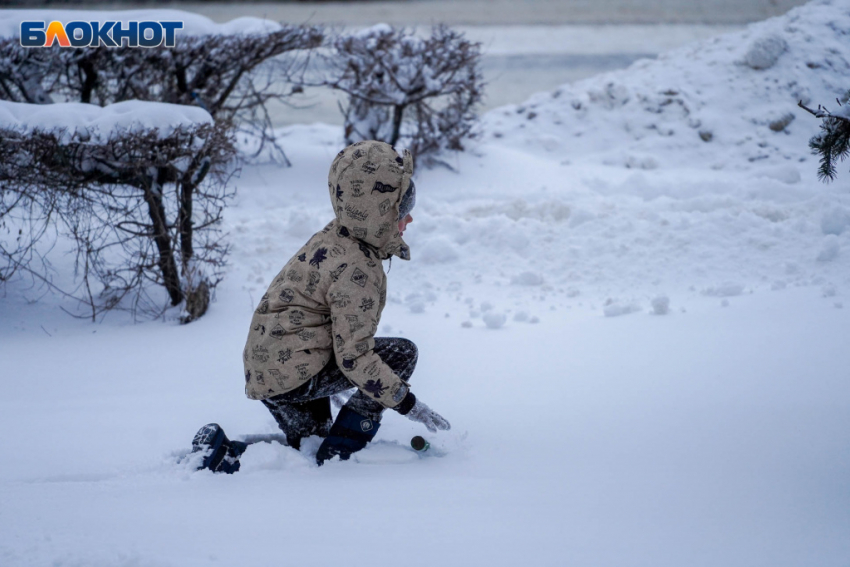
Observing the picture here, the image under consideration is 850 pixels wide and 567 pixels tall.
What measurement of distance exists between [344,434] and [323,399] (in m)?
0.20

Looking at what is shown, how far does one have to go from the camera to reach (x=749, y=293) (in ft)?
12.7

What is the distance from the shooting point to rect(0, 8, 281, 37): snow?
4980 mm

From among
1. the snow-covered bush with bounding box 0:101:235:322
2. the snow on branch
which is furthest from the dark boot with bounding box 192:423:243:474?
the snow on branch

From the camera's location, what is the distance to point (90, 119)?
355 centimetres

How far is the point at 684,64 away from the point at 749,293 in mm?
5215

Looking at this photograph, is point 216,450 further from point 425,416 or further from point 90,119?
point 90,119

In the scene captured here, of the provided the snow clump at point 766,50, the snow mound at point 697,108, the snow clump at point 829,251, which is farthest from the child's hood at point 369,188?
the snow clump at point 766,50

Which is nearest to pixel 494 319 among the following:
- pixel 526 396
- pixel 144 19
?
pixel 526 396

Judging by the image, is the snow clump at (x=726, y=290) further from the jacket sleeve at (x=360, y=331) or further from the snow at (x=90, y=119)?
the snow at (x=90, y=119)

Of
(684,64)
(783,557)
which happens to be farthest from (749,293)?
(684,64)

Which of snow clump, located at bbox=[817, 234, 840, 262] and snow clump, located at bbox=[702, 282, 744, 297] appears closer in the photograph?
snow clump, located at bbox=[702, 282, 744, 297]

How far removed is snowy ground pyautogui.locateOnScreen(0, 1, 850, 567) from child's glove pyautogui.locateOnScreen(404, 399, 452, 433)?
14cm

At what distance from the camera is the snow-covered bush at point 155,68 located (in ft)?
16.5

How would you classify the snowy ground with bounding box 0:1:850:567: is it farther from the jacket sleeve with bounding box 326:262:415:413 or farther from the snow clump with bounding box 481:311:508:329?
the jacket sleeve with bounding box 326:262:415:413
